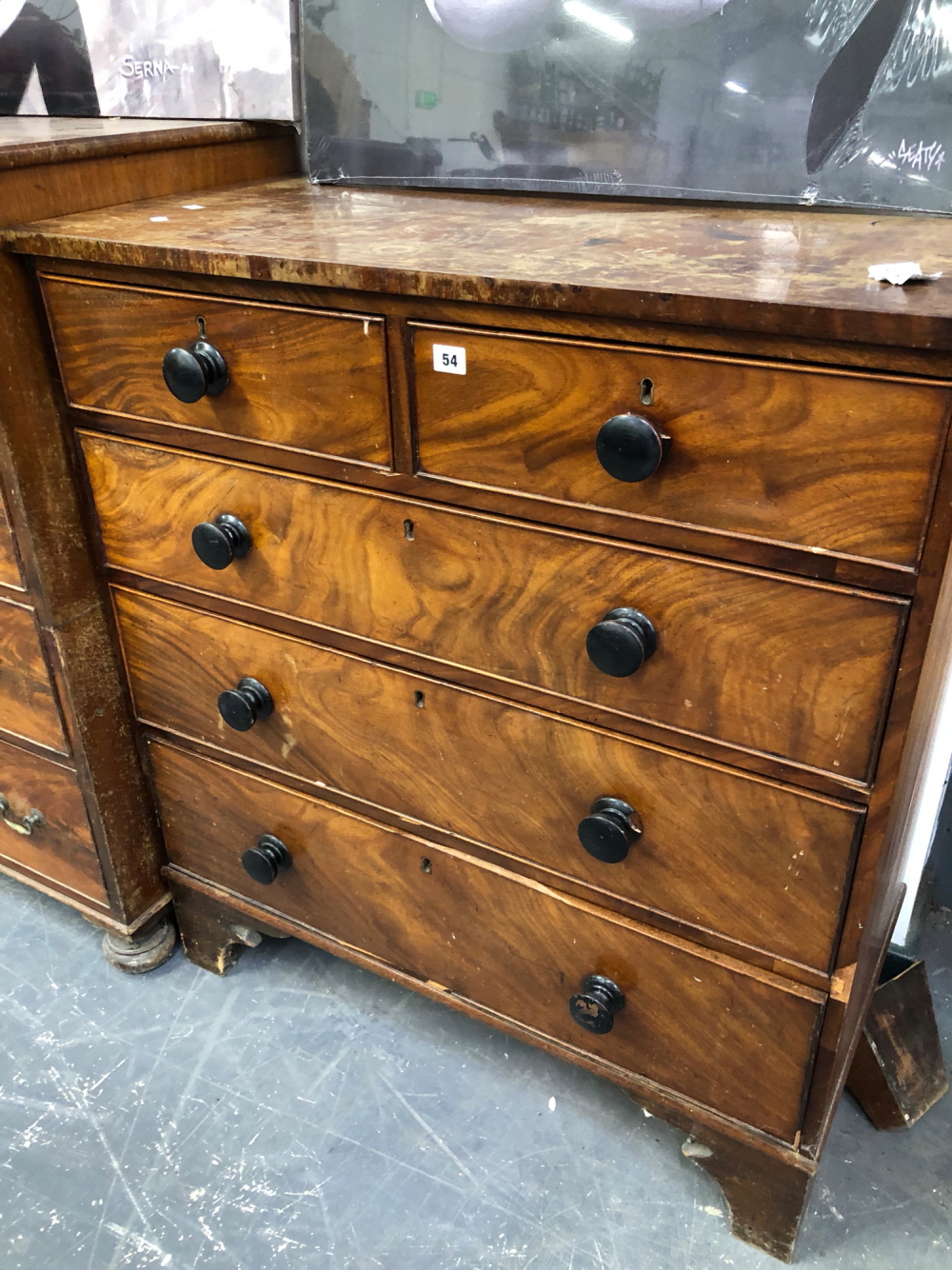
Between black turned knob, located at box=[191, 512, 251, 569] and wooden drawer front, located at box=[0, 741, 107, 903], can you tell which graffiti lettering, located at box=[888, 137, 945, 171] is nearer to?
black turned knob, located at box=[191, 512, 251, 569]

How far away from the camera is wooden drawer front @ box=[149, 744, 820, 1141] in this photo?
3.27 feet

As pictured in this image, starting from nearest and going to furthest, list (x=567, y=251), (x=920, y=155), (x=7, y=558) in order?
1. (x=567, y=251)
2. (x=920, y=155)
3. (x=7, y=558)

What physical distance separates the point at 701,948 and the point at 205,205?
98cm

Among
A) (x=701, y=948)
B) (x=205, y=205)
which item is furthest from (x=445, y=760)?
(x=205, y=205)

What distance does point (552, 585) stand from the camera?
2.89 feet

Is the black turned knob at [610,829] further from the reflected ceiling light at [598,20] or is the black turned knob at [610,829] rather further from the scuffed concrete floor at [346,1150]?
the reflected ceiling light at [598,20]

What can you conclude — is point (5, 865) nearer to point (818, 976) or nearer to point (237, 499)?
point (237, 499)

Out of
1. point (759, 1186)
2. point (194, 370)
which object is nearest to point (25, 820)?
point (194, 370)

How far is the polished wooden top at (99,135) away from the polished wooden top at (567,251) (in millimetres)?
63

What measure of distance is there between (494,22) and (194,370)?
0.55m

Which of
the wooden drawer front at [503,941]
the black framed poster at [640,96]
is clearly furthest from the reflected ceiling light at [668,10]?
the wooden drawer front at [503,941]

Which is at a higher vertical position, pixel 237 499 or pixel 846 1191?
pixel 237 499

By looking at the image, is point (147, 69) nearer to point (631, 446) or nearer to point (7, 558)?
point (7, 558)

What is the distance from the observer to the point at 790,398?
708 mm
